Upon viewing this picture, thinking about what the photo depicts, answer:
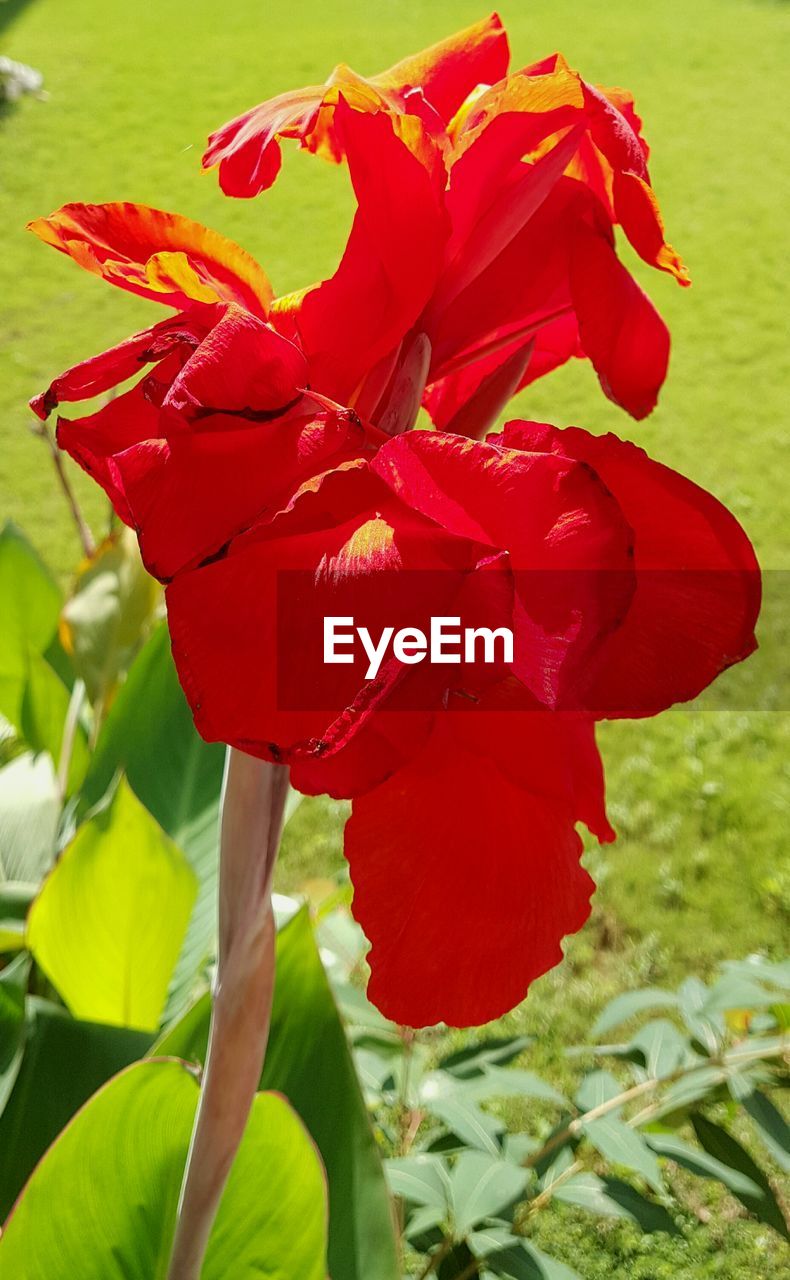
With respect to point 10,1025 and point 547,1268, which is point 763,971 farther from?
point 10,1025

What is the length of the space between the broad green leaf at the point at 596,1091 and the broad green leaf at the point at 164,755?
0.29 meters

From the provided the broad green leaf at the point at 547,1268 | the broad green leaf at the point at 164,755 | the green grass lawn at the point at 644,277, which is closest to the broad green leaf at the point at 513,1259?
the broad green leaf at the point at 547,1268

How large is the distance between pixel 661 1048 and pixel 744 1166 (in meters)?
0.09

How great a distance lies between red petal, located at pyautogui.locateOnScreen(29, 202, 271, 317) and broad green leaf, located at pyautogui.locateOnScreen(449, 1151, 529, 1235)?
0.45 meters

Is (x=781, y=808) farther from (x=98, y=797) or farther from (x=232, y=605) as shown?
(x=232, y=605)

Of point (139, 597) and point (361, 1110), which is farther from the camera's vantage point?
point (139, 597)

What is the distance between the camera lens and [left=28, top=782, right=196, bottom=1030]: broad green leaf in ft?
2.27

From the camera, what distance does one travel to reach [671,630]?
0.28 m

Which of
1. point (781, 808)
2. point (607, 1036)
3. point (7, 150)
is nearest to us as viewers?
point (607, 1036)

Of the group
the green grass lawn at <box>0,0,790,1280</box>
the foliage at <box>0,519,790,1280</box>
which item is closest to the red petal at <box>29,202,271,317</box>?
the foliage at <box>0,519,790,1280</box>

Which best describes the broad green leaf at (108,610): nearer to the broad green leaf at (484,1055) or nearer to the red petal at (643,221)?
the broad green leaf at (484,1055)

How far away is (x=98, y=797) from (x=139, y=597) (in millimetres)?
148


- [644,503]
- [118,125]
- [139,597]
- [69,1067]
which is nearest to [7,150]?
[118,125]

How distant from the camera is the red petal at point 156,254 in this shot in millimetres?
300
